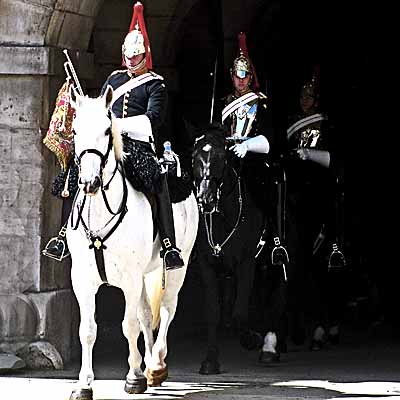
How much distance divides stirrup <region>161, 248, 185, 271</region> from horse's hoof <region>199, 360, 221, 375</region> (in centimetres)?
142

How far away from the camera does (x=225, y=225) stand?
1559 centimetres

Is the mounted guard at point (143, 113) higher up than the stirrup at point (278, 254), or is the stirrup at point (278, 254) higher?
the mounted guard at point (143, 113)

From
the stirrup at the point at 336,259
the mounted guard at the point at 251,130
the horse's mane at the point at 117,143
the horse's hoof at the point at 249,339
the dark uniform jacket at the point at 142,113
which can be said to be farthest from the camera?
the stirrup at the point at 336,259

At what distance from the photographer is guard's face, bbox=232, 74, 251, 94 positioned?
15.8 metres

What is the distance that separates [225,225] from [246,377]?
1.27m

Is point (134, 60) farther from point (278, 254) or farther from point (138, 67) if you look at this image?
point (278, 254)

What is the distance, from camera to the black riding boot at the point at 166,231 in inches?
552

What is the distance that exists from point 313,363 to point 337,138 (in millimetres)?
2764

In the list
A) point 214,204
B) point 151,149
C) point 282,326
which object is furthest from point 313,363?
point 151,149

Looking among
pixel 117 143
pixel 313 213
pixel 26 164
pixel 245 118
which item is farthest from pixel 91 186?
pixel 313 213

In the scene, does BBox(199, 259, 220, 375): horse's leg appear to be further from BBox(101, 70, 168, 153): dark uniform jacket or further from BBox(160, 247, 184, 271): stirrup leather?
BBox(101, 70, 168, 153): dark uniform jacket

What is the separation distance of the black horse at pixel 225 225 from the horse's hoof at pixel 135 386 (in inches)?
51.9

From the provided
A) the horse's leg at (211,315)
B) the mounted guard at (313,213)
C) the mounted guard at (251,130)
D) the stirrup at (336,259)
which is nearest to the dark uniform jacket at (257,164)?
the mounted guard at (251,130)

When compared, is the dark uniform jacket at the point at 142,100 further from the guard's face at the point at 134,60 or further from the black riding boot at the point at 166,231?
the black riding boot at the point at 166,231
